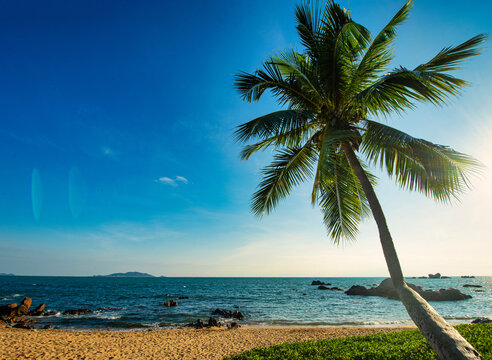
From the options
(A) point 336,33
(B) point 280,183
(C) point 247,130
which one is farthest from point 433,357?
(A) point 336,33

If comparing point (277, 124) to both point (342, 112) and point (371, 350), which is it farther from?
point (371, 350)

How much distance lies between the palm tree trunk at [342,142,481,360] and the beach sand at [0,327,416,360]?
846 cm

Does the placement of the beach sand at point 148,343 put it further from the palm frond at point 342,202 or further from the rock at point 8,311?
the rock at point 8,311

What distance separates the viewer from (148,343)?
11.9m

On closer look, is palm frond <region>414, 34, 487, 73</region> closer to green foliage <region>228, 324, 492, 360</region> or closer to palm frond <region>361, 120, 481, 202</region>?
palm frond <region>361, 120, 481, 202</region>

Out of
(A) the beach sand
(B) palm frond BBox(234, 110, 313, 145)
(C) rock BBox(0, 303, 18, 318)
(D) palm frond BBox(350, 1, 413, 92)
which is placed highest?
(D) palm frond BBox(350, 1, 413, 92)

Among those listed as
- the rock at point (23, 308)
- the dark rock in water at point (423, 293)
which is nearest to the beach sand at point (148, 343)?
the rock at point (23, 308)

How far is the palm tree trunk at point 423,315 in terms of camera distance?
3.00 metres

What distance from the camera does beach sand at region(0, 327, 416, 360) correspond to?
985 cm

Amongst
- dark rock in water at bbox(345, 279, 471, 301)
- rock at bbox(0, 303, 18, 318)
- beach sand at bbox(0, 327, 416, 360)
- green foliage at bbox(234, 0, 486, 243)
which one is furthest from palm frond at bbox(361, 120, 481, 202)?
dark rock in water at bbox(345, 279, 471, 301)

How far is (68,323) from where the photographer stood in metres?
17.9

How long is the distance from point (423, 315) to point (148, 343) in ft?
41.7

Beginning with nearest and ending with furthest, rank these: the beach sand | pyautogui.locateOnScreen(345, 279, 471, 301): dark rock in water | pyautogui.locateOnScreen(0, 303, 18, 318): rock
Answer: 1. the beach sand
2. pyautogui.locateOnScreen(0, 303, 18, 318): rock
3. pyautogui.locateOnScreen(345, 279, 471, 301): dark rock in water

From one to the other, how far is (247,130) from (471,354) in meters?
5.70
